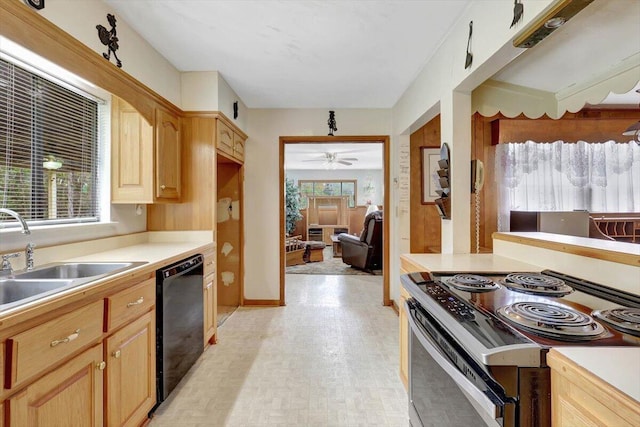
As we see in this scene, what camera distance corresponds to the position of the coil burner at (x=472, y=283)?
1283mm

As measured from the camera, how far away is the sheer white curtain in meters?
3.70

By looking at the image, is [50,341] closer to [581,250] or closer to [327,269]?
[581,250]

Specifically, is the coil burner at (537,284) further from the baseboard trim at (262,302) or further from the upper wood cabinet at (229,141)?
the baseboard trim at (262,302)

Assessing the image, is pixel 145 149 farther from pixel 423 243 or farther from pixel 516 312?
pixel 423 243

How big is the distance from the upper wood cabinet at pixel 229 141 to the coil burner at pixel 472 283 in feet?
7.59

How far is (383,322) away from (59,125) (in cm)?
321

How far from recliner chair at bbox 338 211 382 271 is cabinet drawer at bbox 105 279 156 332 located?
4251mm

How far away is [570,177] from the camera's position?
3.77m

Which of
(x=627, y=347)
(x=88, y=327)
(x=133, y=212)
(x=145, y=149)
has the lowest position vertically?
(x=88, y=327)

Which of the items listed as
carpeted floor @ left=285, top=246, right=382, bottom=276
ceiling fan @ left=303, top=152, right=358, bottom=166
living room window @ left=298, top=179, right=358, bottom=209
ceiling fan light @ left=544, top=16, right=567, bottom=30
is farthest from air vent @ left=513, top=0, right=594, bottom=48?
living room window @ left=298, top=179, right=358, bottom=209

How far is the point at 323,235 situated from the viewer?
9.26 meters

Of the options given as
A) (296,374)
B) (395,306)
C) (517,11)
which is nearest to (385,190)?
(395,306)

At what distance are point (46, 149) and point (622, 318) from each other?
2792mm

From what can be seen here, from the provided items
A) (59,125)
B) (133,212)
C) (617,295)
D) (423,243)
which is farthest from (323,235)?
(617,295)
